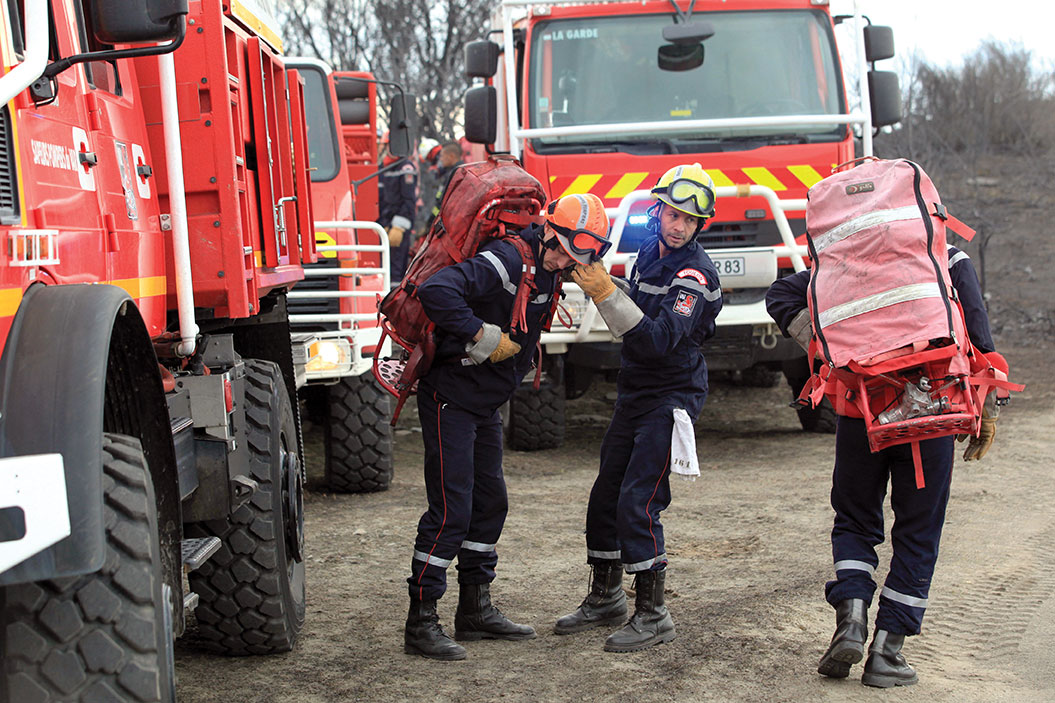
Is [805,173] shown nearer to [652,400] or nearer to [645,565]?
[652,400]

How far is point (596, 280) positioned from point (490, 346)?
1.45 ft

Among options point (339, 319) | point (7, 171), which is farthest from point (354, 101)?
point (7, 171)

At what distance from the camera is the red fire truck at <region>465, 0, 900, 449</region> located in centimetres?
832

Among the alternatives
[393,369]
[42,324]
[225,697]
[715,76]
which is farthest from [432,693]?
[715,76]

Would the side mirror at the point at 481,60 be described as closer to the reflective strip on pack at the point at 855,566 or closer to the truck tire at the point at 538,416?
the truck tire at the point at 538,416

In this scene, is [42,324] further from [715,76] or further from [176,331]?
[715,76]

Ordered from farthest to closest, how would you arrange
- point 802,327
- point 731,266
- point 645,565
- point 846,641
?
point 731,266 → point 645,565 → point 802,327 → point 846,641

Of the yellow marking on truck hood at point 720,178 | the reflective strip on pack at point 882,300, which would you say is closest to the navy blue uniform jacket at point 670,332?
the reflective strip on pack at point 882,300

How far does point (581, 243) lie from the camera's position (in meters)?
4.50

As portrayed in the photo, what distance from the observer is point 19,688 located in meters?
2.65

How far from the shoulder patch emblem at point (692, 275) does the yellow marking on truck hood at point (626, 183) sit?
3538 millimetres

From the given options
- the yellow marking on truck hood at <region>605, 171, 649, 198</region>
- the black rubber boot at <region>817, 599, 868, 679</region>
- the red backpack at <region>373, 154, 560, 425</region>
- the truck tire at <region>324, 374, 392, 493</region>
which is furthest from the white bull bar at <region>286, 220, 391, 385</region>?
the black rubber boot at <region>817, 599, 868, 679</region>

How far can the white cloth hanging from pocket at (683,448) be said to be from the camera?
4.68 m

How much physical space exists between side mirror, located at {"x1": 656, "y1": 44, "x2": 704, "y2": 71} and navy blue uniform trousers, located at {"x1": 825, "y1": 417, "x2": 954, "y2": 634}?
4.73 metres
